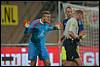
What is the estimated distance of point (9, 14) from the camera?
53.0ft

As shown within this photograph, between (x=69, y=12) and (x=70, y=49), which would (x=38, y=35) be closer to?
(x=70, y=49)

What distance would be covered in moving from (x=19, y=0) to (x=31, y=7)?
52cm

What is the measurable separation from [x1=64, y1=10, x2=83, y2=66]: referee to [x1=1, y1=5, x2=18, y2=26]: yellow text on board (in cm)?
236

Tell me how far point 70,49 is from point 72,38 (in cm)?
28

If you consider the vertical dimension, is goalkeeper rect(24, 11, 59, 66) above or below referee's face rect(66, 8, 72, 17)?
below

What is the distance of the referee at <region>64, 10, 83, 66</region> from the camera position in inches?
543

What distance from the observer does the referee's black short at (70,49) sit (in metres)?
14.0

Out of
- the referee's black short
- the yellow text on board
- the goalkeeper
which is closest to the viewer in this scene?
the goalkeeper

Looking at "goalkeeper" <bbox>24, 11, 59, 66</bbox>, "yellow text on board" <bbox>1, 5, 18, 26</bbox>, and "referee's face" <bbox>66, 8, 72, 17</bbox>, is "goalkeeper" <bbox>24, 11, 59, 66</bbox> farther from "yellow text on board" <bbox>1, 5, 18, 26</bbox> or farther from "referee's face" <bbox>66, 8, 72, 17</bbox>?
"yellow text on board" <bbox>1, 5, 18, 26</bbox>

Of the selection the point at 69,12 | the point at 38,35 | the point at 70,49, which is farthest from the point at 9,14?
the point at 70,49

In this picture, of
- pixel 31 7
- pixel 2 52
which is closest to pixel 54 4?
pixel 31 7

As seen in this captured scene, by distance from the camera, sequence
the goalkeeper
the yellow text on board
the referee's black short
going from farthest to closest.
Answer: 1. the yellow text on board
2. the referee's black short
3. the goalkeeper

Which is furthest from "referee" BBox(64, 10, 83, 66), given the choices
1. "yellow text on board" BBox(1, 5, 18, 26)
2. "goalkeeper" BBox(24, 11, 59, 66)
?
"yellow text on board" BBox(1, 5, 18, 26)

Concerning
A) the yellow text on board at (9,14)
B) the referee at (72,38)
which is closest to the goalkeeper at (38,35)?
the referee at (72,38)
